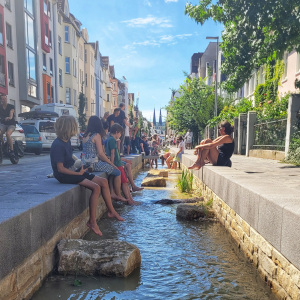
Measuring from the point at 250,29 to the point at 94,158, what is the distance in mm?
6030

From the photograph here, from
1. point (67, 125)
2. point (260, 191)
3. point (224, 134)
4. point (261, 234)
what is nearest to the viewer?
point (261, 234)

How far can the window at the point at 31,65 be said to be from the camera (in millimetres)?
25148

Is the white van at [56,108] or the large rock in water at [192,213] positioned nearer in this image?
the large rock in water at [192,213]

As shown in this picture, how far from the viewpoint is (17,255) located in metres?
2.56

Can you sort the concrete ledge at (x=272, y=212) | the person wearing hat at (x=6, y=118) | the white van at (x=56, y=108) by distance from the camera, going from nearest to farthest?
the concrete ledge at (x=272, y=212) < the person wearing hat at (x=6, y=118) < the white van at (x=56, y=108)

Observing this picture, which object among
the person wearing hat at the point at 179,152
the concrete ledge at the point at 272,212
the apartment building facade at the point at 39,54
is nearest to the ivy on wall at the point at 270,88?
the person wearing hat at the point at 179,152

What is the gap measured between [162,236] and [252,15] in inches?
248

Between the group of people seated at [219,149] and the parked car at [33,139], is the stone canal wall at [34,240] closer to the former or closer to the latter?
the group of people seated at [219,149]

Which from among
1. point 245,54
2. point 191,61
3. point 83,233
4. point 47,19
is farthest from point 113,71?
point 83,233

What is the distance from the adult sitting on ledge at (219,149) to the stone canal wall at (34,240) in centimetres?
357

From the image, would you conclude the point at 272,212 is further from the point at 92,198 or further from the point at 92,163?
the point at 92,163

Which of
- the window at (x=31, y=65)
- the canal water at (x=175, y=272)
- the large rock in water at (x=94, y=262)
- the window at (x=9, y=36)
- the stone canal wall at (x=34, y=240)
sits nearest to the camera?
the stone canal wall at (x=34, y=240)

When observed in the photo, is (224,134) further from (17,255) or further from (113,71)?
(113,71)

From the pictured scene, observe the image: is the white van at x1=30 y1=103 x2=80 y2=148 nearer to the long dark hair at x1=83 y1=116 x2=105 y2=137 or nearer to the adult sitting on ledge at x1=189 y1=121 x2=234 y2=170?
the adult sitting on ledge at x1=189 y1=121 x2=234 y2=170
